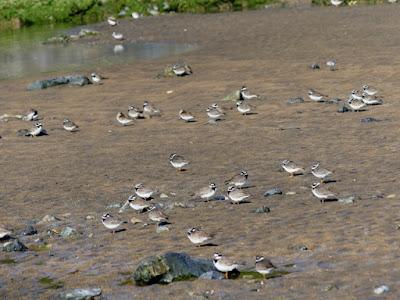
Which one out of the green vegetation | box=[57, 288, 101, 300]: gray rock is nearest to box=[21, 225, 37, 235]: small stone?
box=[57, 288, 101, 300]: gray rock

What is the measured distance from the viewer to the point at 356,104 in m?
26.6

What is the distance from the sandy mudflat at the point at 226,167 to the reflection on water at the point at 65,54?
263 centimetres

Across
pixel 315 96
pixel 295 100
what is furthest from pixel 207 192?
pixel 295 100

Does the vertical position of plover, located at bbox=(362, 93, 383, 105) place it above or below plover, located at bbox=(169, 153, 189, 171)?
below

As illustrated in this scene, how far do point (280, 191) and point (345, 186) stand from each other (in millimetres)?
1304

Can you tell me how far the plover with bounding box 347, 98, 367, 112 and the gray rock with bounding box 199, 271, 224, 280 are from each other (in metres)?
13.5

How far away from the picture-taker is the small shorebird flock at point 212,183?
50.6 feet

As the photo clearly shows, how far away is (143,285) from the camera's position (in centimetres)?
1405

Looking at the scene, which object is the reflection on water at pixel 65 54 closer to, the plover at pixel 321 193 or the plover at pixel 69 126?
the plover at pixel 69 126

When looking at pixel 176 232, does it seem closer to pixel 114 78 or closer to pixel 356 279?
pixel 356 279

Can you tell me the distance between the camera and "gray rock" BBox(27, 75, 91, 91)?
37.0 metres

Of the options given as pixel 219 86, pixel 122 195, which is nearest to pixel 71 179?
pixel 122 195

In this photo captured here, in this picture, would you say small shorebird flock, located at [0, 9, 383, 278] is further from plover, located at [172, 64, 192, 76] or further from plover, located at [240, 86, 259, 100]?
plover, located at [172, 64, 192, 76]

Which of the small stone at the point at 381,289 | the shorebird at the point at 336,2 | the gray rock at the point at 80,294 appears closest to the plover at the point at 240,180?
the gray rock at the point at 80,294
